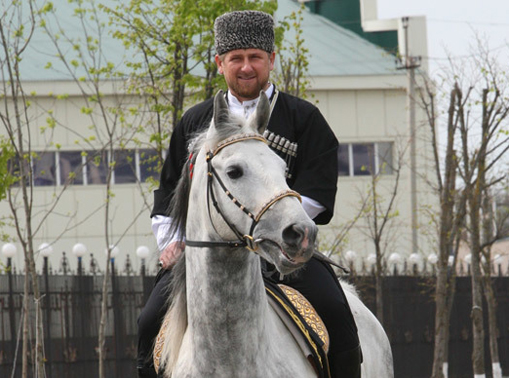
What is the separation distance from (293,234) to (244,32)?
1768 mm

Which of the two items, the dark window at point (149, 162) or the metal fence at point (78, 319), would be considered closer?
the dark window at point (149, 162)

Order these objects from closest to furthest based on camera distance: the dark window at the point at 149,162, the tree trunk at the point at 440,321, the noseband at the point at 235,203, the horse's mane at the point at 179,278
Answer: the noseband at the point at 235,203
the horse's mane at the point at 179,278
the dark window at the point at 149,162
the tree trunk at the point at 440,321

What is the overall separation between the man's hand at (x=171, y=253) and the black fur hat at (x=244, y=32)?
1.22m

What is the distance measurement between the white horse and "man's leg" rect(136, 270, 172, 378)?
320 millimetres

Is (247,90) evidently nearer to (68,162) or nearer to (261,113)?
(261,113)

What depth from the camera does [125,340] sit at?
72.0 feet

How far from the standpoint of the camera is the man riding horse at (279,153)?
6.25 m

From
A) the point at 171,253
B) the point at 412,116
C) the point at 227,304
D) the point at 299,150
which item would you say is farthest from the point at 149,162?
the point at 412,116

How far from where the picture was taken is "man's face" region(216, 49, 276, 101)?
246 inches

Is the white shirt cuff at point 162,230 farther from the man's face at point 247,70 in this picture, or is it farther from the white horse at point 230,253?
the man's face at point 247,70

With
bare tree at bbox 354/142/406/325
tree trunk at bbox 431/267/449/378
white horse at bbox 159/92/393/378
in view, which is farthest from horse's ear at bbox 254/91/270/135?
bare tree at bbox 354/142/406/325

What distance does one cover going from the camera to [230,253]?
17.8 ft

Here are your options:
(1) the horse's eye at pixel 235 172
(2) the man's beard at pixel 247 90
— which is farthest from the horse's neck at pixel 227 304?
(2) the man's beard at pixel 247 90

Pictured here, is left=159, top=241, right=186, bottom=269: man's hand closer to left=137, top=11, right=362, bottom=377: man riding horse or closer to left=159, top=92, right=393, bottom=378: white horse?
left=137, top=11, right=362, bottom=377: man riding horse
